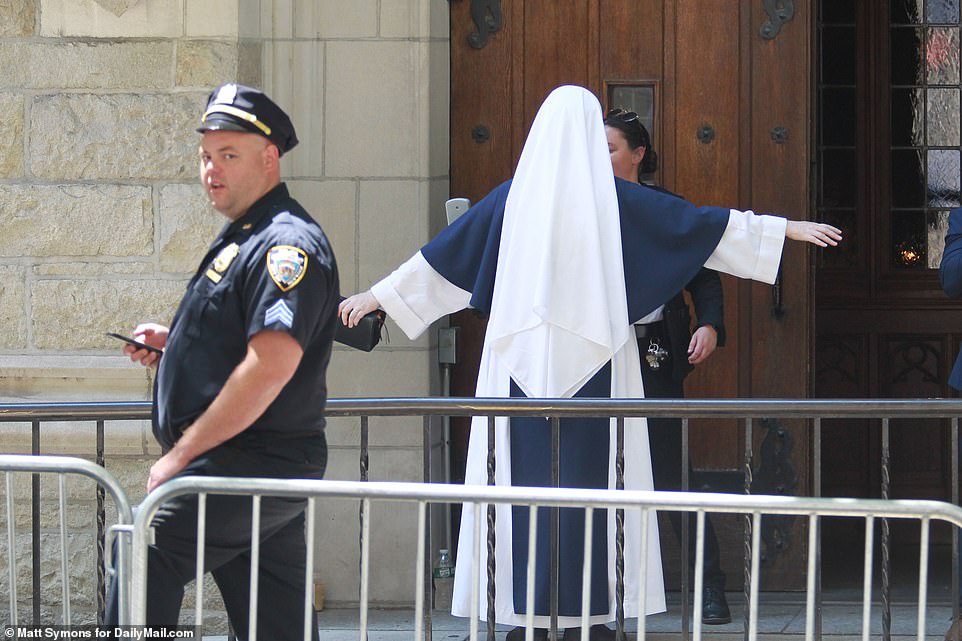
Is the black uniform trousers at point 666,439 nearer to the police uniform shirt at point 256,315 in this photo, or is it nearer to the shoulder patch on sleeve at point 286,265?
the police uniform shirt at point 256,315

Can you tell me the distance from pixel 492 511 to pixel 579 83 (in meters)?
2.37

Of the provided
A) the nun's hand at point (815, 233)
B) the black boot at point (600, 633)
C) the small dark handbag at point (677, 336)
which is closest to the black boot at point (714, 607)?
the black boot at point (600, 633)

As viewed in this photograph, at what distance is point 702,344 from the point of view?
17.8ft

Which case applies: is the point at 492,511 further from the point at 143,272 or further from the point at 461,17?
the point at 461,17

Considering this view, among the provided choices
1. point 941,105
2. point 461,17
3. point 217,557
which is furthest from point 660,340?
point 941,105

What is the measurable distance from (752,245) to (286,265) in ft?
7.63

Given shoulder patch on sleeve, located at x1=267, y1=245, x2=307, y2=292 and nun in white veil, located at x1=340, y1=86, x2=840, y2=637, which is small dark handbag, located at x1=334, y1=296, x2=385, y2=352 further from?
shoulder patch on sleeve, located at x1=267, y1=245, x2=307, y2=292

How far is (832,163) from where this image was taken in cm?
791

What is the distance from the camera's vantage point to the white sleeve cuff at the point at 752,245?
17.6 ft

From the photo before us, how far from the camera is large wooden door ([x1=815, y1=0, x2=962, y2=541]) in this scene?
7699 millimetres

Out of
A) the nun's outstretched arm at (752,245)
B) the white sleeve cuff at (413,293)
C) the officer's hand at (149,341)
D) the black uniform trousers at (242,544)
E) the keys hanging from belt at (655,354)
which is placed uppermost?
the nun's outstretched arm at (752,245)

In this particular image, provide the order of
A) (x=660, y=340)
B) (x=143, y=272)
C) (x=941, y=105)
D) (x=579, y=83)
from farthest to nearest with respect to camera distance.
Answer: (x=941, y=105) < (x=579, y=83) < (x=143, y=272) < (x=660, y=340)

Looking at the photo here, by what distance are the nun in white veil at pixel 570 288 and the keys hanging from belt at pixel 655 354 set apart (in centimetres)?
15

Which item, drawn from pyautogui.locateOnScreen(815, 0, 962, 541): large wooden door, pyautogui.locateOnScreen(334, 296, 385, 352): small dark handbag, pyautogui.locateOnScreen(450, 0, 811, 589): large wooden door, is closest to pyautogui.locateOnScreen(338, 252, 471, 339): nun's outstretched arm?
pyautogui.locateOnScreen(334, 296, 385, 352): small dark handbag
